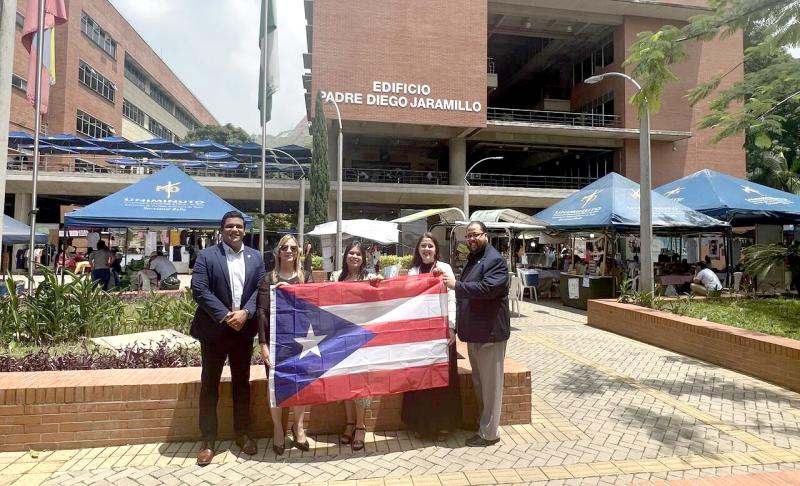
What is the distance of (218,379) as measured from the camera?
368 cm

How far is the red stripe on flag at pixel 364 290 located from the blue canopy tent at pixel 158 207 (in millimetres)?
6485

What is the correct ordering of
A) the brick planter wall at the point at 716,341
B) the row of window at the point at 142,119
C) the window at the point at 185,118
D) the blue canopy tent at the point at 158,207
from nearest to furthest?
1. the brick planter wall at the point at 716,341
2. the blue canopy tent at the point at 158,207
3. the row of window at the point at 142,119
4. the window at the point at 185,118

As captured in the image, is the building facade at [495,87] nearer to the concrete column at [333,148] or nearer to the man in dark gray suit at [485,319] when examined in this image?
the concrete column at [333,148]

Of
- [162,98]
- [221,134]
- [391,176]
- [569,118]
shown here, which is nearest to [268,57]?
[391,176]

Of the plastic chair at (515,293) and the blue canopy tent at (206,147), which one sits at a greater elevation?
the blue canopy tent at (206,147)

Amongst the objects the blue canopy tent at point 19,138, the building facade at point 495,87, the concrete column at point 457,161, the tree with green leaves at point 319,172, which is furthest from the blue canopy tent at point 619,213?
the blue canopy tent at point 19,138

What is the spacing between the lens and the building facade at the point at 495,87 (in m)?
29.3

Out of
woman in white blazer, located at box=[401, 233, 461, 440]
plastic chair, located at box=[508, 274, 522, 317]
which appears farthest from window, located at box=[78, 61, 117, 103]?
woman in white blazer, located at box=[401, 233, 461, 440]

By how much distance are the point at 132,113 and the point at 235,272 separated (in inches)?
2166

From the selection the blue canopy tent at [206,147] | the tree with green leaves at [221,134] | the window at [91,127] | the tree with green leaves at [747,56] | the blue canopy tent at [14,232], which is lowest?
the blue canopy tent at [14,232]

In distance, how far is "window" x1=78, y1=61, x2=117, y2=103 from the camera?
38.6 m

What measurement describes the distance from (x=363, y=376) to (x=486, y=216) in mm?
10688

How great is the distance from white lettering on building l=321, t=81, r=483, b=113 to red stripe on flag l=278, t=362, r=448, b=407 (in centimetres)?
2684

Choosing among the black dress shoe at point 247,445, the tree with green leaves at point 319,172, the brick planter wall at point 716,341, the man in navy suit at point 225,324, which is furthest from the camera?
the tree with green leaves at point 319,172
